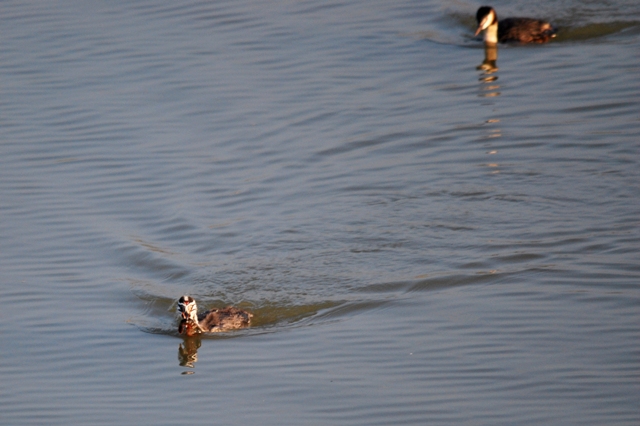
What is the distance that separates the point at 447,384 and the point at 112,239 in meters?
6.49

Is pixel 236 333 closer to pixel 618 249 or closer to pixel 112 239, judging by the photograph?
pixel 112 239

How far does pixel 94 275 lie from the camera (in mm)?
12703

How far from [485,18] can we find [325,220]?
32.2 ft

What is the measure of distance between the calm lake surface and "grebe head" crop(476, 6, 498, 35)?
1.26 ft

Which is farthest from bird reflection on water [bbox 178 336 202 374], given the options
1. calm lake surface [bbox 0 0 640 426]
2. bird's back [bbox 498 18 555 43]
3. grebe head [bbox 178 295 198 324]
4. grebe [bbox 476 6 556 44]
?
bird's back [bbox 498 18 555 43]

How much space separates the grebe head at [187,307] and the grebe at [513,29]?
12.7 metres

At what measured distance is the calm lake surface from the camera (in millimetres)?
9055

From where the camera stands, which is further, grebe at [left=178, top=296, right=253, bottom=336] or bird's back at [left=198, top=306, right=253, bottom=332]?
bird's back at [left=198, top=306, right=253, bottom=332]

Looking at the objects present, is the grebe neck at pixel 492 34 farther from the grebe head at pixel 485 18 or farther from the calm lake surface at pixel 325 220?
the calm lake surface at pixel 325 220

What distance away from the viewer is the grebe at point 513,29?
21344 mm

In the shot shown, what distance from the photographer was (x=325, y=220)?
13750 millimetres

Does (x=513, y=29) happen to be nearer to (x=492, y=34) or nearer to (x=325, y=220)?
(x=492, y=34)

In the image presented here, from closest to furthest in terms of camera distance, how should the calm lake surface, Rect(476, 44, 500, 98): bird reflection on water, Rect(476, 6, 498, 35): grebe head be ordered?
the calm lake surface, Rect(476, 44, 500, 98): bird reflection on water, Rect(476, 6, 498, 35): grebe head

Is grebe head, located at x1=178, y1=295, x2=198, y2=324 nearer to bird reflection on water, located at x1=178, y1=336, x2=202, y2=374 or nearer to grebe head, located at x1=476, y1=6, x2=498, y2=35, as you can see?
bird reflection on water, located at x1=178, y1=336, x2=202, y2=374
